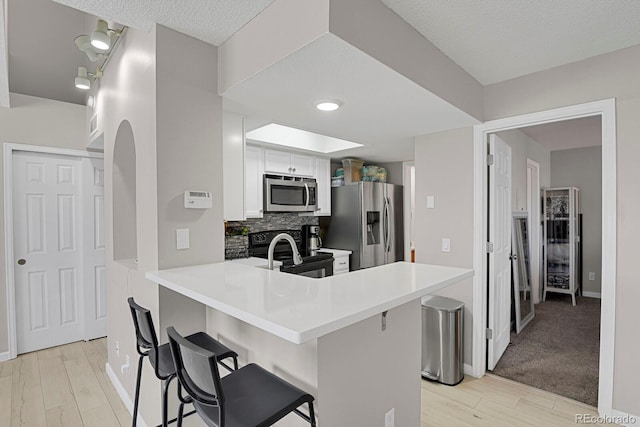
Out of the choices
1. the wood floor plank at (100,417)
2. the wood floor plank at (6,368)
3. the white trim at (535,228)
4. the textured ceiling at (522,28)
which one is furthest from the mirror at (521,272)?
the wood floor plank at (6,368)

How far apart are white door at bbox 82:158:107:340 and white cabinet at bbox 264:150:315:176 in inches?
73.5

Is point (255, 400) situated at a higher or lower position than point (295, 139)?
lower

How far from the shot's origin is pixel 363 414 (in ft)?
4.90

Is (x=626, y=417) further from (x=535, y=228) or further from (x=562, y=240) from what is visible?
(x=562, y=240)

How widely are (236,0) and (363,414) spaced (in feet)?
6.67

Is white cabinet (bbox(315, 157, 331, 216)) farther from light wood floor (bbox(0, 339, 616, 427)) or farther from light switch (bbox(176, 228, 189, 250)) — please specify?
light switch (bbox(176, 228, 189, 250))

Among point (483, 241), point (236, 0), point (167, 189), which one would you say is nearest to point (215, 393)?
point (167, 189)

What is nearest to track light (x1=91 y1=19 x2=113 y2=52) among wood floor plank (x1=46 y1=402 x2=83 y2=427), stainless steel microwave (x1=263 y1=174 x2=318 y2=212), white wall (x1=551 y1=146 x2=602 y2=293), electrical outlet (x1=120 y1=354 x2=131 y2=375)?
stainless steel microwave (x1=263 y1=174 x2=318 y2=212)

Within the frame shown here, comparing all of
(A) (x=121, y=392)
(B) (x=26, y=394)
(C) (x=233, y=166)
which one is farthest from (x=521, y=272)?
(B) (x=26, y=394)

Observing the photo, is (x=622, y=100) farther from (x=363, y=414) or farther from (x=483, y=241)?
(x=363, y=414)

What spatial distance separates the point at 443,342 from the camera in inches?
103

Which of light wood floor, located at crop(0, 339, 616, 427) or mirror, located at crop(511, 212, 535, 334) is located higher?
mirror, located at crop(511, 212, 535, 334)

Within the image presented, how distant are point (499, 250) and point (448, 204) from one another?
2.02 ft

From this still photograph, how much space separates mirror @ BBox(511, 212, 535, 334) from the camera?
11.7 ft
